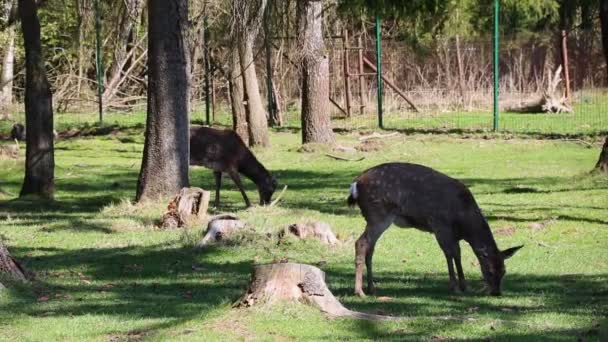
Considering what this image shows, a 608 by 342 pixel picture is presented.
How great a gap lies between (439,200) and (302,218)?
17.7 ft

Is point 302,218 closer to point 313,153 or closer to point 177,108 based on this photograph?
point 177,108

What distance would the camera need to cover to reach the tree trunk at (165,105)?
16062 millimetres

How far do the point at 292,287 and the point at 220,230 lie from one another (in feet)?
15.5

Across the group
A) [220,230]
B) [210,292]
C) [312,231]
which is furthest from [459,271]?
[220,230]

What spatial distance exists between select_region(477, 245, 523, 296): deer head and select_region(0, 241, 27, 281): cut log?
176 inches

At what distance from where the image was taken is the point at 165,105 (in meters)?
16.0

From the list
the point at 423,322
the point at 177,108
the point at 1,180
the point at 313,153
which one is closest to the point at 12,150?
the point at 1,180

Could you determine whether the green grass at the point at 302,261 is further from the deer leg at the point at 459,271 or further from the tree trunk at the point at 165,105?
the tree trunk at the point at 165,105

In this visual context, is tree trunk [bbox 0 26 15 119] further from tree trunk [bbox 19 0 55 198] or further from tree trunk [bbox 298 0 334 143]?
tree trunk [bbox 19 0 55 198]

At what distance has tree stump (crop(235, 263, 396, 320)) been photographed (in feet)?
27.0

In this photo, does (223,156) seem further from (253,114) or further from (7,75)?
(7,75)

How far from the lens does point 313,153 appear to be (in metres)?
24.0

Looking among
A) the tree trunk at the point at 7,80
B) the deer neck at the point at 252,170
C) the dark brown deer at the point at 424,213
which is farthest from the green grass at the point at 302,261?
the tree trunk at the point at 7,80

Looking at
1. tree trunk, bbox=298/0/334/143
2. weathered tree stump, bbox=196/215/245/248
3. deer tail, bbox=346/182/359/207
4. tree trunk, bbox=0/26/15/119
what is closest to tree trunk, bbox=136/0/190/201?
weathered tree stump, bbox=196/215/245/248
